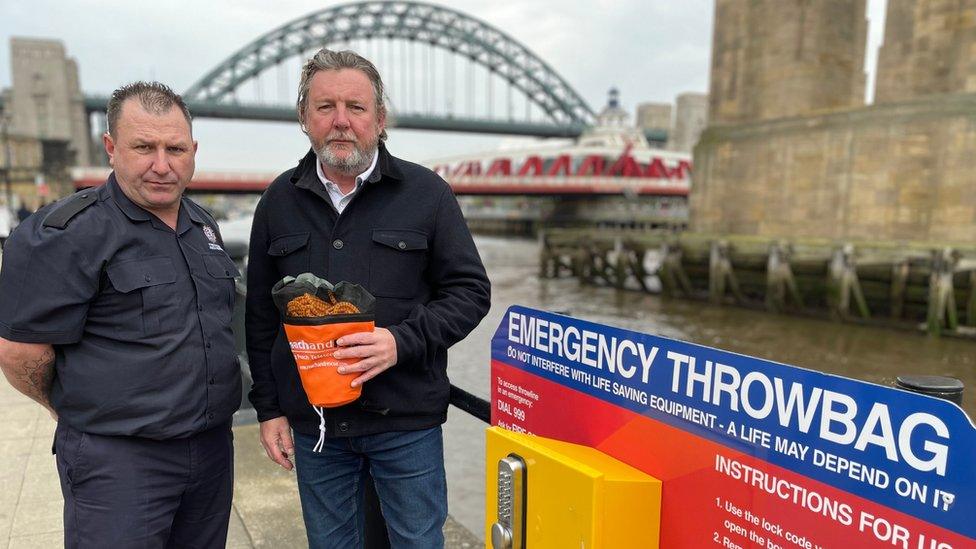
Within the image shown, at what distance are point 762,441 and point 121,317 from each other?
174 cm

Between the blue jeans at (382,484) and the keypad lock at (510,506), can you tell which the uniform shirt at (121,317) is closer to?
the blue jeans at (382,484)

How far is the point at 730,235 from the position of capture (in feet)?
77.8

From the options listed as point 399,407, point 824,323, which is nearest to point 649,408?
point 399,407

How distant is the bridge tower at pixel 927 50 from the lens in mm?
16125

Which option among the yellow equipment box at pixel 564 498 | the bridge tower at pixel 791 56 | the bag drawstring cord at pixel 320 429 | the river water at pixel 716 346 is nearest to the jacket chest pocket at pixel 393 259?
the bag drawstring cord at pixel 320 429

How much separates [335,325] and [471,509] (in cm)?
465

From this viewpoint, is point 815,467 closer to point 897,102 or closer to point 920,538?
point 920,538

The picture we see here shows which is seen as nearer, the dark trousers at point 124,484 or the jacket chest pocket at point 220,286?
the dark trousers at point 124,484

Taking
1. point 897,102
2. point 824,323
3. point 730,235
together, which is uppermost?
point 897,102

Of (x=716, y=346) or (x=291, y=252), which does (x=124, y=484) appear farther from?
(x=716, y=346)

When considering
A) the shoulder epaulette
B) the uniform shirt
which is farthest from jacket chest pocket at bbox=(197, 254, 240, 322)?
the shoulder epaulette

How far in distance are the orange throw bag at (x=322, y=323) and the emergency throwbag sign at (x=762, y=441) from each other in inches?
22.7

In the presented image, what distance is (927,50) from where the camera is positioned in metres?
17.7

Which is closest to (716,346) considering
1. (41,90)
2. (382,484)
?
(382,484)
